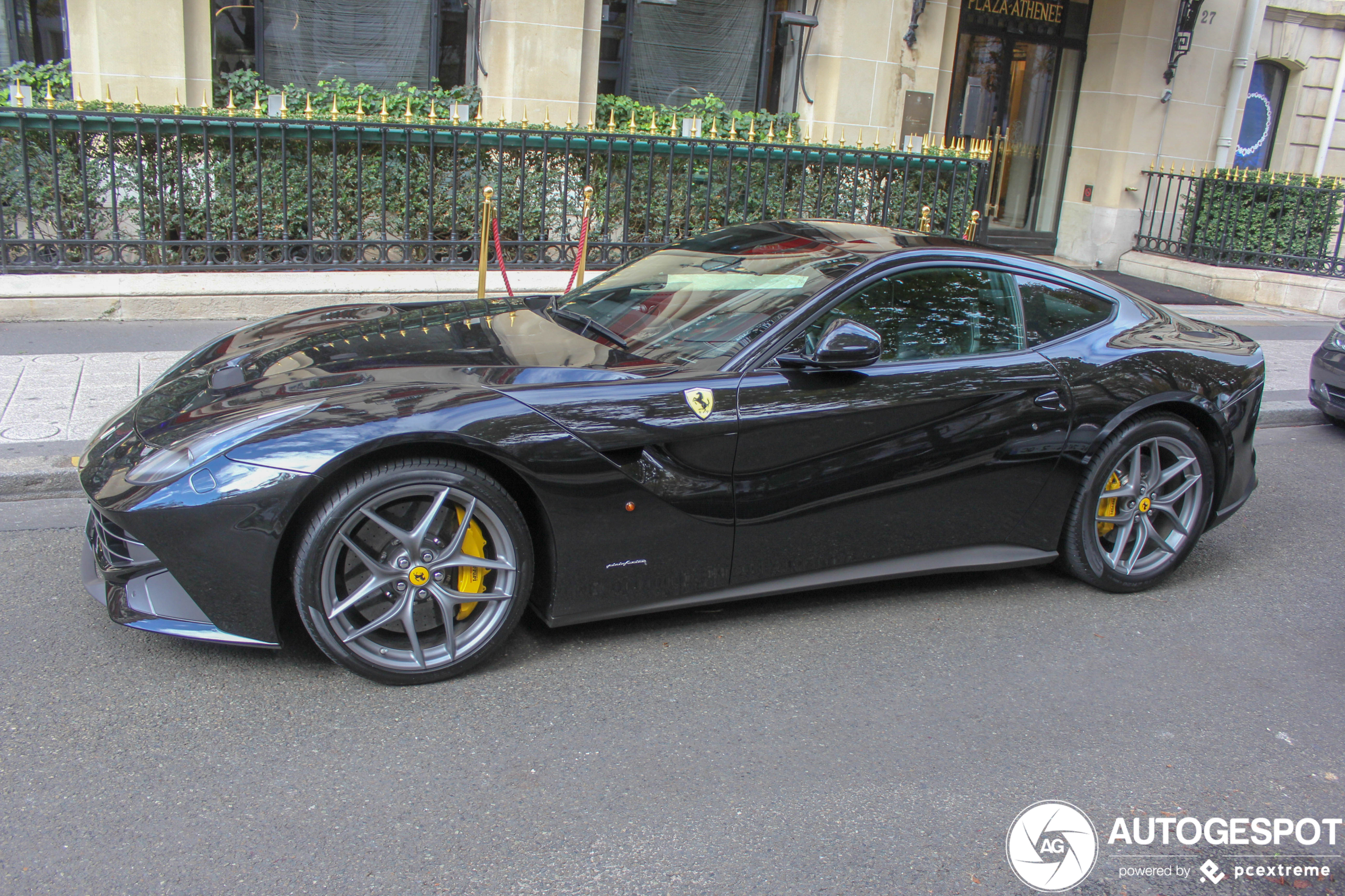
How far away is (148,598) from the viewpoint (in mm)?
3289

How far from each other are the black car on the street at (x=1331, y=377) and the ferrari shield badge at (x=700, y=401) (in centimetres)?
582

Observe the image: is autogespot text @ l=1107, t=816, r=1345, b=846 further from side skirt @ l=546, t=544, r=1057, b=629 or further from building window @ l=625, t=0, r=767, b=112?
building window @ l=625, t=0, r=767, b=112

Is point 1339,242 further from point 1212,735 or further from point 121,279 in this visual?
point 121,279

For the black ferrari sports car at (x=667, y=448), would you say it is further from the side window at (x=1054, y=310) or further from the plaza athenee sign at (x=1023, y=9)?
the plaza athenee sign at (x=1023, y=9)

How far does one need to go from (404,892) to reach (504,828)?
1.09 ft

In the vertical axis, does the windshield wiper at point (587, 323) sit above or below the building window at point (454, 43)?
below

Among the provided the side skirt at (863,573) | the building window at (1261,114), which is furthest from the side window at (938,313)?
the building window at (1261,114)

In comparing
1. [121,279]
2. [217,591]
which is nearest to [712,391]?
[217,591]

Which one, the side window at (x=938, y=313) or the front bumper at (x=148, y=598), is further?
the side window at (x=938, y=313)

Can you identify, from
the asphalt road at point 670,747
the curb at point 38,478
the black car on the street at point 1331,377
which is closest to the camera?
the asphalt road at point 670,747

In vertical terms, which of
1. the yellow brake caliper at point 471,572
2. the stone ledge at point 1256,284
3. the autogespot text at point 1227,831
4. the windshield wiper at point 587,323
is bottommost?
the autogespot text at point 1227,831

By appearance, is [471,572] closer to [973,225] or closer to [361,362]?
[361,362]

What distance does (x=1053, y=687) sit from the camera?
376 cm

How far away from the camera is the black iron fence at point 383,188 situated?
829 centimetres
